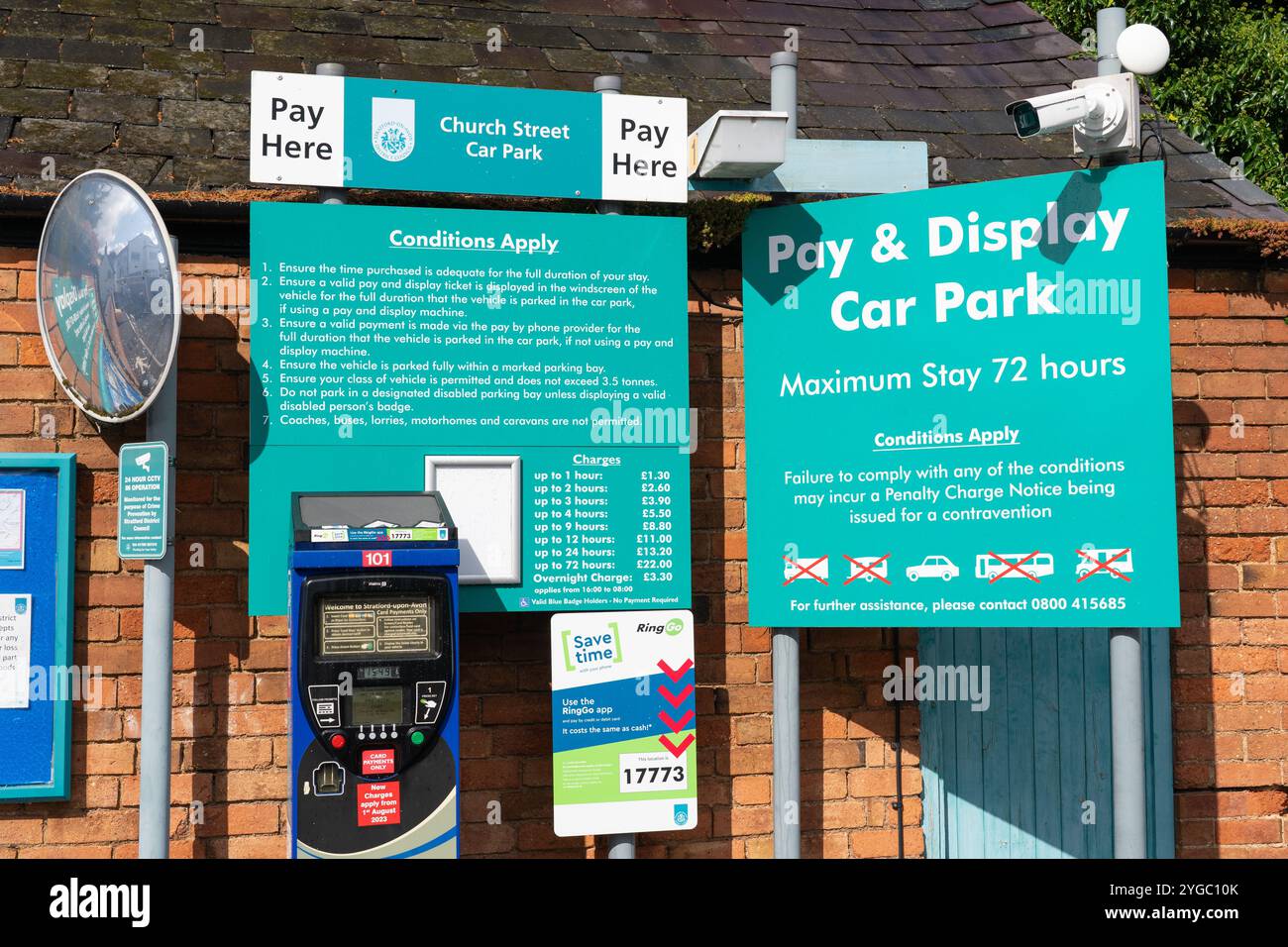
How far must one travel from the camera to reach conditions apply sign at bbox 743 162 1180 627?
17.2ft

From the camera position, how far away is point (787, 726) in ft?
19.1

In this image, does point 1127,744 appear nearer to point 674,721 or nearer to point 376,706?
point 674,721

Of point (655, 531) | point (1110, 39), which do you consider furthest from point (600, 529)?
point (1110, 39)

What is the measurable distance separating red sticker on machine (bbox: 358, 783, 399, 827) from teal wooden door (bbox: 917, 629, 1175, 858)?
109 inches

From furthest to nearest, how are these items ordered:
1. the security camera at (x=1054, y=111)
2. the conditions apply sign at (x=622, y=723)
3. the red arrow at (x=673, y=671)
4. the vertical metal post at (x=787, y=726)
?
the vertical metal post at (x=787, y=726) → the red arrow at (x=673, y=671) → the conditions apply sign at (x=622, y=723) → the security camera at (x=1054, y=111)

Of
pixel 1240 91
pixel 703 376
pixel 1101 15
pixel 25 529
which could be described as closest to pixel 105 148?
pixel 25 529

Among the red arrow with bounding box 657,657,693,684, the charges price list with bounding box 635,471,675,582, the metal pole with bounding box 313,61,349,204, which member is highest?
the metal pole with bounding box 313,61,349,204

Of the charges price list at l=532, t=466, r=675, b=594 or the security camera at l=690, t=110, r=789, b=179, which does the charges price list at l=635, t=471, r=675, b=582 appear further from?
the security camera at l=690, t=110, r=789, b=179

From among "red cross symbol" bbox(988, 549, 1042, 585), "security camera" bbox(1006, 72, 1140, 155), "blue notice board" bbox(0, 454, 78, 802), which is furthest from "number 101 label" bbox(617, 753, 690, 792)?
"security camera" bbox(1006, 72, 1140, 155)

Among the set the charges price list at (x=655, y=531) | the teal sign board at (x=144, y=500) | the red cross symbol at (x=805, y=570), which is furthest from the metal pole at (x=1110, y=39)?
the teal sign board at (x=144, y=500)

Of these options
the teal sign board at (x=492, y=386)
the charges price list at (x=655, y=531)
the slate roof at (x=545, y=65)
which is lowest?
the charges price list at (x=655, y=531)

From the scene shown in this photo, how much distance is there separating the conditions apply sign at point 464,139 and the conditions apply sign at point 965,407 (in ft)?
2.12

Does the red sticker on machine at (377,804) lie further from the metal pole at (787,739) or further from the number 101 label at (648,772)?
the metal pole at (787,739)

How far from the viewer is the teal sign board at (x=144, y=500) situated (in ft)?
17.0
